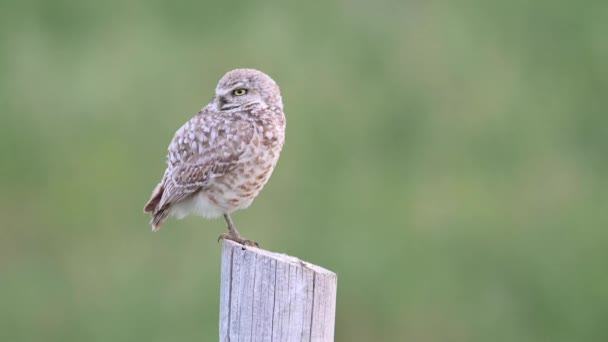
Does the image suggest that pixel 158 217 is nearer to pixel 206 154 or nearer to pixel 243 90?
pixel 206 154

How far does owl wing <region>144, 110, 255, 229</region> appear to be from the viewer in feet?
19.0

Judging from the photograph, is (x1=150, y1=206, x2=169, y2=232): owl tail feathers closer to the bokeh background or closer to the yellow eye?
the yellow eye

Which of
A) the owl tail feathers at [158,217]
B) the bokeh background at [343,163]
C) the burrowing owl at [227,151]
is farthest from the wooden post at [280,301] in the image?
the bokeh background at [343,163]

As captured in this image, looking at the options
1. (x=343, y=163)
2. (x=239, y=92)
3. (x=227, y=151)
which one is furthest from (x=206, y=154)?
(x=343, y=163)

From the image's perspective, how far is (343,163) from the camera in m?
9.09

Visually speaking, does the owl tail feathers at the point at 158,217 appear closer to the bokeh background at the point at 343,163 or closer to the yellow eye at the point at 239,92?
the yellow eye at the point at 239,92

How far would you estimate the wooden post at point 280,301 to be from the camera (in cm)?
422

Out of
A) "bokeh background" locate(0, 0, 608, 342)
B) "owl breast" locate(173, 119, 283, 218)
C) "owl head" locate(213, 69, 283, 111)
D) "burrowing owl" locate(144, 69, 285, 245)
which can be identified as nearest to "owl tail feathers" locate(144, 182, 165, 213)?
"burrowing owl" locate(144, 69, 285, 245)

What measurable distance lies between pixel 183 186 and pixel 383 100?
13.3 ft

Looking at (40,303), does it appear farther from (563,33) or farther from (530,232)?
(563,33)

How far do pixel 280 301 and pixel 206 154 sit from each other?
170 cm

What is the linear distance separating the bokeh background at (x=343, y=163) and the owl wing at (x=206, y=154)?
2.27 meters

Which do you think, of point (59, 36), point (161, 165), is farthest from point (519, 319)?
point (59, 36)

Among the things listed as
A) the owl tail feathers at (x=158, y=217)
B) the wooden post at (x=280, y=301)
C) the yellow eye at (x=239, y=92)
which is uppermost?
the yellow eye at (x=239, y=92)
